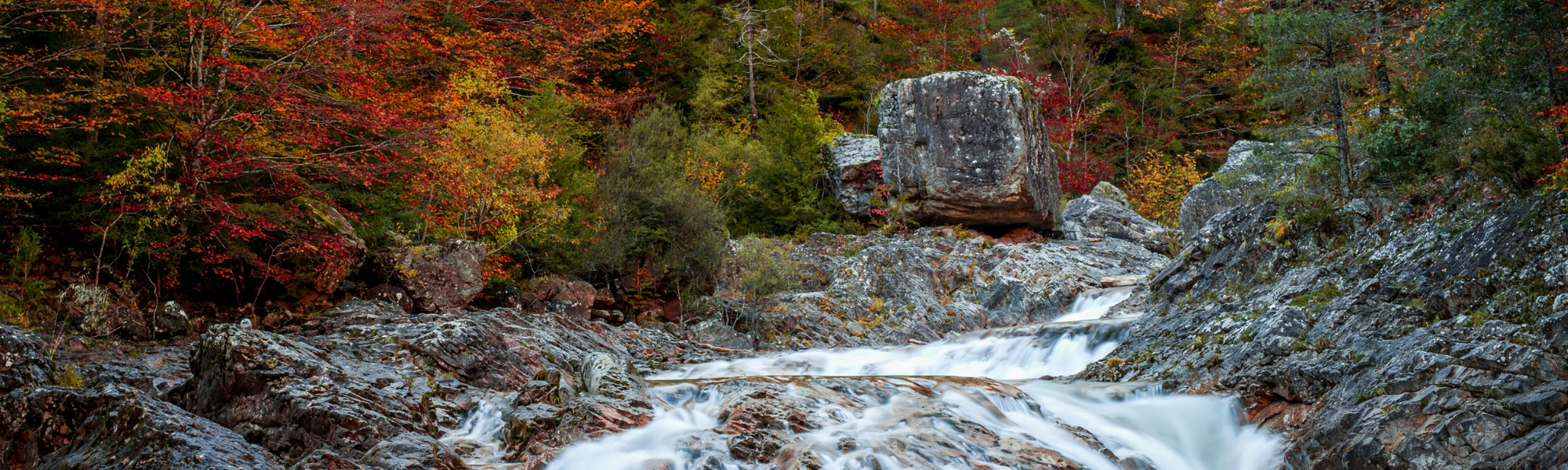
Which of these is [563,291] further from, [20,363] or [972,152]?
[972,152]

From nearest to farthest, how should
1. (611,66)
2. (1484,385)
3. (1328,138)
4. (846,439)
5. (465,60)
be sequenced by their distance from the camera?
(1484,385) → (846,439) → (1328,138) → (465,60) → (611,66)

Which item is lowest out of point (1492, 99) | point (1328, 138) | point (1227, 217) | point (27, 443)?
point (27, 443)

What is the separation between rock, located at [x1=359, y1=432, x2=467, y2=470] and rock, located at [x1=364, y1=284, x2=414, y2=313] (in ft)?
22.1

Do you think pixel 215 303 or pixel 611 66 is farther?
pixel 611 66

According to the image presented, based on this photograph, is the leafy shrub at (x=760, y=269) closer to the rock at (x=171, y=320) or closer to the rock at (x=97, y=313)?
the rock at (x=171, y=320)

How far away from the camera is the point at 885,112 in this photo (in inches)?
858

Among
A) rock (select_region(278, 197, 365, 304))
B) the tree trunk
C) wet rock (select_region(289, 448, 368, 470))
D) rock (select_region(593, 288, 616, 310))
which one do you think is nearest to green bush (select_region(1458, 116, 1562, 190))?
the tree trunk

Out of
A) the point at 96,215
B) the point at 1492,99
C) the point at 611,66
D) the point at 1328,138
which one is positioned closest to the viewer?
the point at 1492,99

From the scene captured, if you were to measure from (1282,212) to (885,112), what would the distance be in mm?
12269

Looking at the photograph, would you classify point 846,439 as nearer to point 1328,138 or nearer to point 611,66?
point 1328,138

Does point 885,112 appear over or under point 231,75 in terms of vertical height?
under

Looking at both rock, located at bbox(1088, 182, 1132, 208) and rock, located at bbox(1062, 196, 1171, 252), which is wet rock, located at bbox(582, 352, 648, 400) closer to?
rock, located at bbox(1062, 196, 1171, 252)

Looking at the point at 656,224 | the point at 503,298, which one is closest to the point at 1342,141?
the point at 656,224

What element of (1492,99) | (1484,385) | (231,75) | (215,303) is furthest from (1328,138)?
(215,303)
